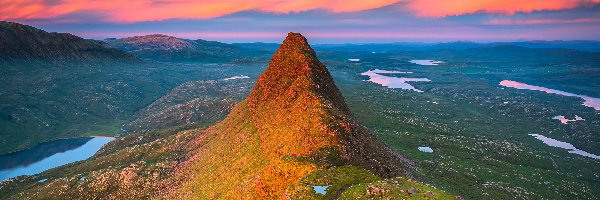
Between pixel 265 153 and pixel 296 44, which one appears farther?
pixel 296 44

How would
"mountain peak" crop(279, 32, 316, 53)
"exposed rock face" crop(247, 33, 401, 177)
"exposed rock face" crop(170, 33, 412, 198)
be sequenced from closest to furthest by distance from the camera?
"exposed rock face" crop(170, 33, 412, 198), "exposed rock face" crop(247, 33, 401, 177), "mountain peak" crop(279, 32, 316, 53)

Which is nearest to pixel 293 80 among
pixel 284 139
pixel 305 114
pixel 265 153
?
pixel 305 114

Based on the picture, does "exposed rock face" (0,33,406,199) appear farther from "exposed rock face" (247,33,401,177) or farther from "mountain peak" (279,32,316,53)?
"mountain peak" (279,32,316,53)

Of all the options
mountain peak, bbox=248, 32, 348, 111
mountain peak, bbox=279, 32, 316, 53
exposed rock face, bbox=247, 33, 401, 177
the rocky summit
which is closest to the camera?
the rocky summit

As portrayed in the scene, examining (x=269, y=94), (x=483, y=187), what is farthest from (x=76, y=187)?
(x=483, y=187)

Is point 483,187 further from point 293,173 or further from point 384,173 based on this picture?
point 293,173

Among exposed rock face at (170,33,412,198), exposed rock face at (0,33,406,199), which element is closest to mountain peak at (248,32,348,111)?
exposed rock face at (170,33,412,198)

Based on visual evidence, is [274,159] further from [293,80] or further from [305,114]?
[293,80]

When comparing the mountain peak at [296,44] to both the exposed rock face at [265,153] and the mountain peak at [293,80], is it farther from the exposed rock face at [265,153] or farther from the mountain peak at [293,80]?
the exposed rock face at [265,153]
